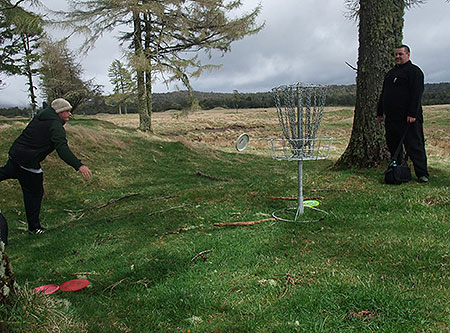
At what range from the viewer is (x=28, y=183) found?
6.43 metres

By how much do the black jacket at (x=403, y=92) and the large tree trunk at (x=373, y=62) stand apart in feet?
3.22

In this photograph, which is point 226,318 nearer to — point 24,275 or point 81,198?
point 24,275

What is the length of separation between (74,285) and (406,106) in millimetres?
5928

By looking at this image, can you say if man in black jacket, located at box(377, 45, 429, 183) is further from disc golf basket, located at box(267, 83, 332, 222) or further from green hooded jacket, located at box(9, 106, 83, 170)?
green hooded jacket, located at box(9, 106, 83, 170)

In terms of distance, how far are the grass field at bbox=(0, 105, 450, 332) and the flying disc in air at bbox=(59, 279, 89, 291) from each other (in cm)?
6

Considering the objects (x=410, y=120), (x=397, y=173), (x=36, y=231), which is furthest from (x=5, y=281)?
(x=410, y=120)

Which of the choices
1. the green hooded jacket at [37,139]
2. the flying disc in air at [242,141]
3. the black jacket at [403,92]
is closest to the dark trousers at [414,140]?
the black jacket at [403,92]

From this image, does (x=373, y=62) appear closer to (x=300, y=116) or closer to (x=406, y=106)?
(x=406, y=106)

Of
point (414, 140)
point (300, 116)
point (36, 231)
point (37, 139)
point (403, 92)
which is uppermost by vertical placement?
point (403, 92)

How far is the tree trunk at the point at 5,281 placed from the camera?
2651 mm

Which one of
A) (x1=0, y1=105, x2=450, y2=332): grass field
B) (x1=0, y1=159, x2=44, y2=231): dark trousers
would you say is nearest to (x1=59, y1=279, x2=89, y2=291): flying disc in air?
(x1=0, y1=105, x2=450, y2=332): grass field

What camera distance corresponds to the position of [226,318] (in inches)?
115

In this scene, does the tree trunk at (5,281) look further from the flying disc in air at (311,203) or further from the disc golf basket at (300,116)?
the flying disc in air at (311,203)

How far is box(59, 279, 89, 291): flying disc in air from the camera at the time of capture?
3790 mm
